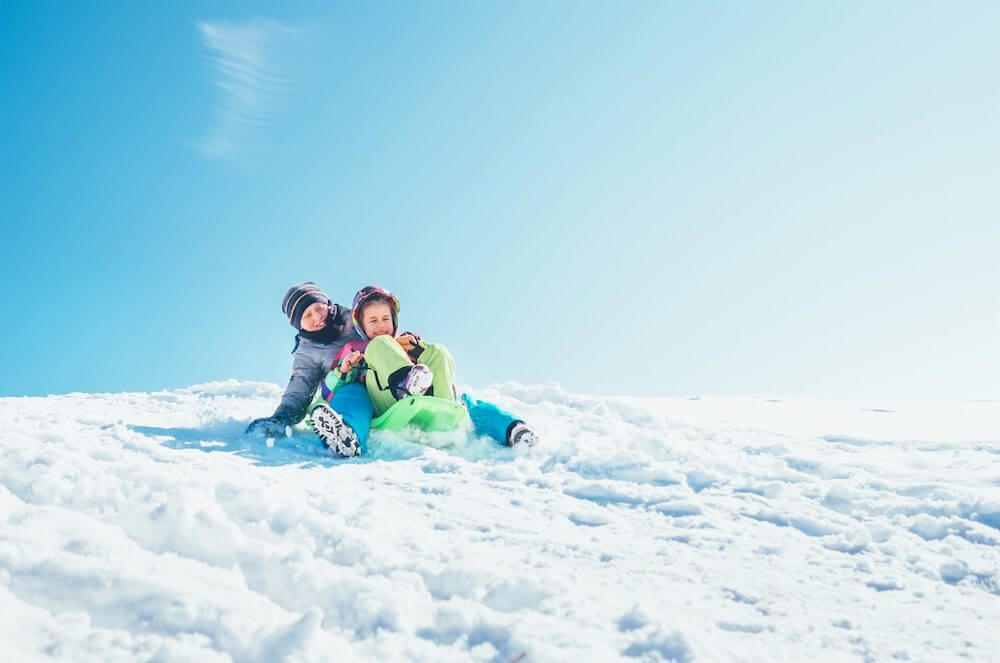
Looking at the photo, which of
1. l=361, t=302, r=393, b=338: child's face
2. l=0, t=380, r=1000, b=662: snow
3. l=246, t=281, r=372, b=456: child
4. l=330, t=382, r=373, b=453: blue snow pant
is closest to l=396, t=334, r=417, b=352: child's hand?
l=361, t=302, r=393, b=338: child's face

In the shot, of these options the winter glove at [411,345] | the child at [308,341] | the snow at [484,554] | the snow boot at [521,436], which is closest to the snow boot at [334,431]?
the snow at [484,554]

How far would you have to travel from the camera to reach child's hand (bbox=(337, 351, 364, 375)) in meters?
4.10

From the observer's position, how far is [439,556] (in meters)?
1.95

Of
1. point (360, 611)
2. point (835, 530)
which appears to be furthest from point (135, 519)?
point (835, 530)

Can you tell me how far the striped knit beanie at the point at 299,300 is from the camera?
16.1ft

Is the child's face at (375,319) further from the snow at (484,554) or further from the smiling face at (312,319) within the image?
the snow at (484,554)

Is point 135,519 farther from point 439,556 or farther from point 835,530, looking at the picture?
point 835,530

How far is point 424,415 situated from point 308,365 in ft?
4.53

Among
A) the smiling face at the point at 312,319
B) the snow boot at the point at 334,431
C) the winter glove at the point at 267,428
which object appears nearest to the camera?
the snow boot at the point at 334,431

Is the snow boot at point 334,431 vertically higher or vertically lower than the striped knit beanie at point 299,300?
lower

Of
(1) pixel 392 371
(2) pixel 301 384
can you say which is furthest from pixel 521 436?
(2) pixel 301 384

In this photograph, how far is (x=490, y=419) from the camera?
3949mm

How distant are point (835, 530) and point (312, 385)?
12.2ft

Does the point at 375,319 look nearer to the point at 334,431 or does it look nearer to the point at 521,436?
the point at 334,431
